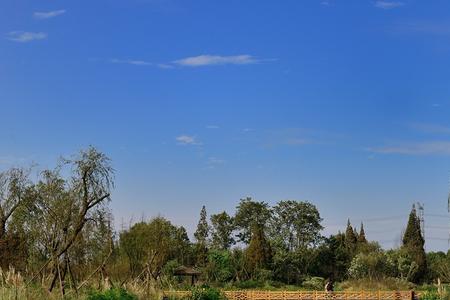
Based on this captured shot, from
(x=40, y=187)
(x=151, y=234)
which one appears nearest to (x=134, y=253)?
(x=151, y=234)

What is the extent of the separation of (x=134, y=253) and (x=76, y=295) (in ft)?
64.0

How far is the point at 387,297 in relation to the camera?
28531 mm

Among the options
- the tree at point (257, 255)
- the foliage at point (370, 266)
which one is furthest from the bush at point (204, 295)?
the foliage at point (370, 266)

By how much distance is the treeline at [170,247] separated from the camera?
19031 mm

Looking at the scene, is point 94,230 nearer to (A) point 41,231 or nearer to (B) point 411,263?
(A) point 41,231

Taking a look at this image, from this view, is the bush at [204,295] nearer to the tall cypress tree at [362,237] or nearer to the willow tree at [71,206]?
the willow tree at [71,206]

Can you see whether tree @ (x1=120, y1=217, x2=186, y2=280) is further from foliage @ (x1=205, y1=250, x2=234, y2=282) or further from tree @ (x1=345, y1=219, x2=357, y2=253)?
tree @ (x1=345, y1=219, x2=357, y2=253)

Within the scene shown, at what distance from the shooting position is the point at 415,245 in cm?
5538

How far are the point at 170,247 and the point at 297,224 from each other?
18.9 meters

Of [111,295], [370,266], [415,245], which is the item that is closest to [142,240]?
[111,295]

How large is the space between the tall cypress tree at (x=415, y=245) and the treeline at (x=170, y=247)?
0.08 metres

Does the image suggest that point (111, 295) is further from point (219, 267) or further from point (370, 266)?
point (370, 266)

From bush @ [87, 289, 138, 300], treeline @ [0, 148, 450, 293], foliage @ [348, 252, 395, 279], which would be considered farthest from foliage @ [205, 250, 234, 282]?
bush @ [87, 289, 138, 300]

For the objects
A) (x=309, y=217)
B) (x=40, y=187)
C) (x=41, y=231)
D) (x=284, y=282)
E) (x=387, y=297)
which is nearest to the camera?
(x=41, y=231)
